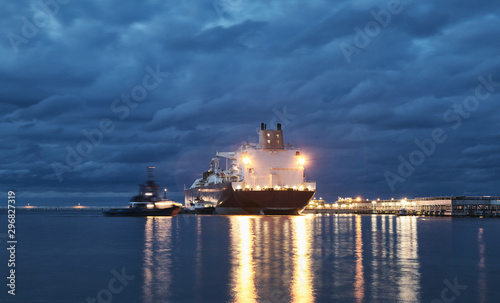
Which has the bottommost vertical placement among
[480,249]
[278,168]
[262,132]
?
[480,249]

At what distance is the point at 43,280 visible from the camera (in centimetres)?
2692

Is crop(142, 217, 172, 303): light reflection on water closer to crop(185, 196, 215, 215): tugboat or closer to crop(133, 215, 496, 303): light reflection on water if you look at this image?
crop(133, 215, 496, 303): light reflection on water

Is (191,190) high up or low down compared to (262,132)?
down

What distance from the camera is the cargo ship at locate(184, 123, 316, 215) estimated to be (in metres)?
120

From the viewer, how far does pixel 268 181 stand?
123 meters

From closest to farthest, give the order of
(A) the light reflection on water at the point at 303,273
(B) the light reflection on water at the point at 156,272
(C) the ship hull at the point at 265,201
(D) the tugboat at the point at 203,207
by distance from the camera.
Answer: (A) the light reflection on water at the point at 303,273, (B) the light reflection on water at the point at 156,272, (C) the ship hull at the point at 265,201, (D) the tugboat at the point at 203,207

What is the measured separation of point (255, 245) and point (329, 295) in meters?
23.1

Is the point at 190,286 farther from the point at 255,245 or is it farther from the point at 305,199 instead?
the point at 305,199

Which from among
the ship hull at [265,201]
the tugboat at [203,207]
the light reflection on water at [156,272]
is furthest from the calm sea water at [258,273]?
the tugboat at [203,207]

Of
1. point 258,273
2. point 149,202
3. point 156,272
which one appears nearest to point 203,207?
point 149,202

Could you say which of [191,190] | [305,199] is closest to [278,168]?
[305,199]

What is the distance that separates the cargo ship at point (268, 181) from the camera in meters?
120

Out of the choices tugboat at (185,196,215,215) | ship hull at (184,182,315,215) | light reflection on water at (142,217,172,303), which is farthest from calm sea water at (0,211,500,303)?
tugboat at (185,196,215,215)

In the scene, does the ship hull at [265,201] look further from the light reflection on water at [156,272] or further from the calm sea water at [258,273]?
the light reflection on water at [156,272]
